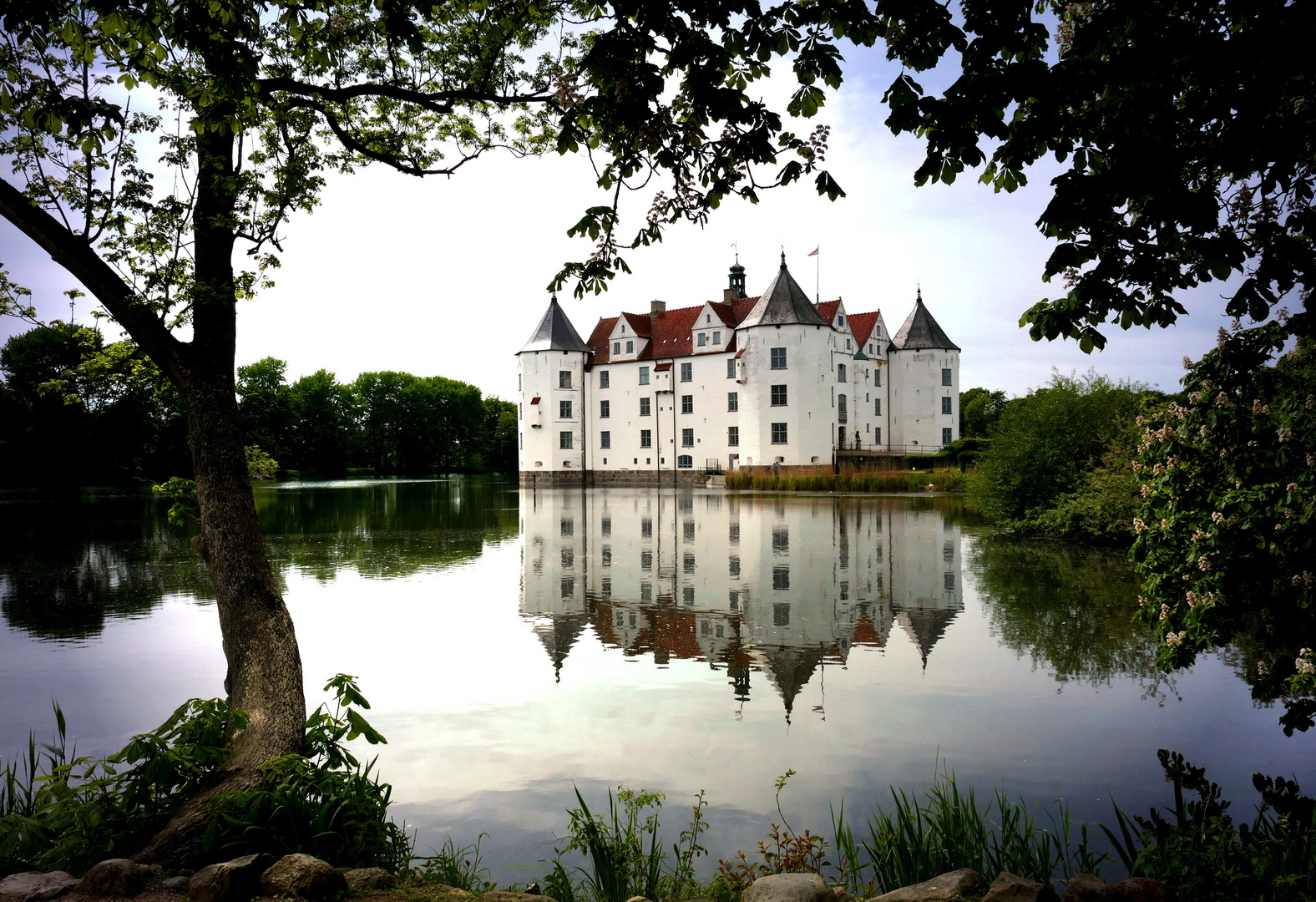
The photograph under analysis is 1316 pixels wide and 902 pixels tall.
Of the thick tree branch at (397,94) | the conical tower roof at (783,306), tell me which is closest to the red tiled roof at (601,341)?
the conical tower roof at (783,306)

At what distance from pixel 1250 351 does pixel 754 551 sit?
11208 mm

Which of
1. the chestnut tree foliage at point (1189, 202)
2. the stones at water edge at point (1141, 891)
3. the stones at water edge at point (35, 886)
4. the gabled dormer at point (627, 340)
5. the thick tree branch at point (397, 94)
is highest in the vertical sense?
the gabled dormer at point (627, 340)

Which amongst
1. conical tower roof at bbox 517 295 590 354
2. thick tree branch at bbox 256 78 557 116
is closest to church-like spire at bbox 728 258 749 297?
conical tower roof at bbox 517 295 590 354

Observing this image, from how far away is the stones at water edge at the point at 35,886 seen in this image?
3.22 metres

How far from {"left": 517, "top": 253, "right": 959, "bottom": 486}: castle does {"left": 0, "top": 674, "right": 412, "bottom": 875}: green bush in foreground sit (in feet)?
144

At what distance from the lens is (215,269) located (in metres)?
5.59

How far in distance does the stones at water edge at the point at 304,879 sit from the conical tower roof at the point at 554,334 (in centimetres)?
5355

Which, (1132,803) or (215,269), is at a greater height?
(215,269)

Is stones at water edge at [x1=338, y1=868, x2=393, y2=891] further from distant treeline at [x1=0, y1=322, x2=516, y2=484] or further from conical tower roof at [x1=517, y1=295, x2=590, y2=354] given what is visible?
conical tower roof at [x1=517, y1=295, x2=590, y2=354]

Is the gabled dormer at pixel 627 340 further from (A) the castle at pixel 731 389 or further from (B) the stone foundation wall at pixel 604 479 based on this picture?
(B) the stone foundation wall at pixel 604 479

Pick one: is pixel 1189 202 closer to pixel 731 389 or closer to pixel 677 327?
pixel 731 389

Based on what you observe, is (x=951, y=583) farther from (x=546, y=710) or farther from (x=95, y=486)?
(x=95, y=486)

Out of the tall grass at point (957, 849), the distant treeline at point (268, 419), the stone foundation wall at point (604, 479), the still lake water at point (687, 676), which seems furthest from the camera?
the stone foundation wall at point (604, 479)

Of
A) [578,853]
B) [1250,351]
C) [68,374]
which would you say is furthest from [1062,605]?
[68,374]
